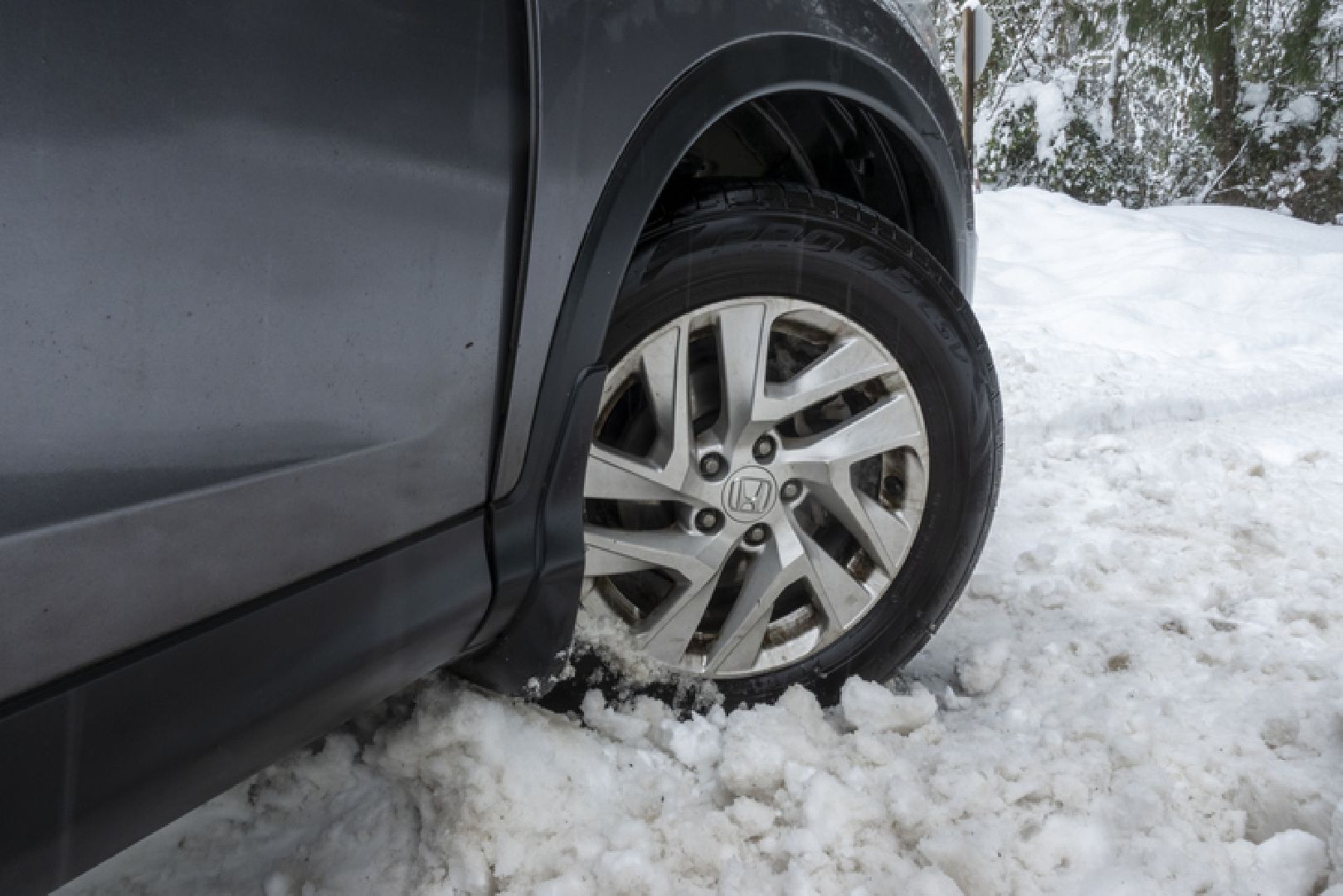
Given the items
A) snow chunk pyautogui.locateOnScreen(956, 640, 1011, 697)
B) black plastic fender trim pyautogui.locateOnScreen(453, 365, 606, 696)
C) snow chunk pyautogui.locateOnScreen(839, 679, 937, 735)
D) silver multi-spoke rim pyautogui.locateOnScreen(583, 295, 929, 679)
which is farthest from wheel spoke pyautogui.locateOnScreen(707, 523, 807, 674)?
snow chunk pyautogui.locateOnScreen(956, 640, 1011, 697)

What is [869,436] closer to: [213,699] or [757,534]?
[757,534]

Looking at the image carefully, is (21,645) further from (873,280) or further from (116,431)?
(873,280)

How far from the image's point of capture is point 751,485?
183 centimetres

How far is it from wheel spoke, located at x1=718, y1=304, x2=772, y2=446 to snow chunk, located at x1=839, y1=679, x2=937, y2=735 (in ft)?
1.71

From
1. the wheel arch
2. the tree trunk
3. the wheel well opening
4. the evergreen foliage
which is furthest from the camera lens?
the evergreen foliage

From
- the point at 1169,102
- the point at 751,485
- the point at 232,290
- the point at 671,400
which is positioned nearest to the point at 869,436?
the point at 751,485

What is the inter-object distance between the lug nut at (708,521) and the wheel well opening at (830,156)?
0.67m

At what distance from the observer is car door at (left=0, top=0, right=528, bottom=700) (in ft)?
2.92

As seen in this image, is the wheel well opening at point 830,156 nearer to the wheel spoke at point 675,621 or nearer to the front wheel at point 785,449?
the front wheel at point 785,449

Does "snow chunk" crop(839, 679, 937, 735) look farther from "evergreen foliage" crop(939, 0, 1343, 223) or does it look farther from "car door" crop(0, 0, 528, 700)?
"evergreen foliage" crop(939, 0, 1343, 223)

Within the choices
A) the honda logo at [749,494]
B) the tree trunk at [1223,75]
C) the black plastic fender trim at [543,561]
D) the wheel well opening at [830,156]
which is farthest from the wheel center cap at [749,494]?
the tree trunk at [1223,75]

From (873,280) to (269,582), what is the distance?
1.17m

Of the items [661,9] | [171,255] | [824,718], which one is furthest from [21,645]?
[824,718]

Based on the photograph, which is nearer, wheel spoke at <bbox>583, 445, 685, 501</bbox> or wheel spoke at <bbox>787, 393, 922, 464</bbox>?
wheel spoke at <bbox>583, 445, 685, 501</bbox>
